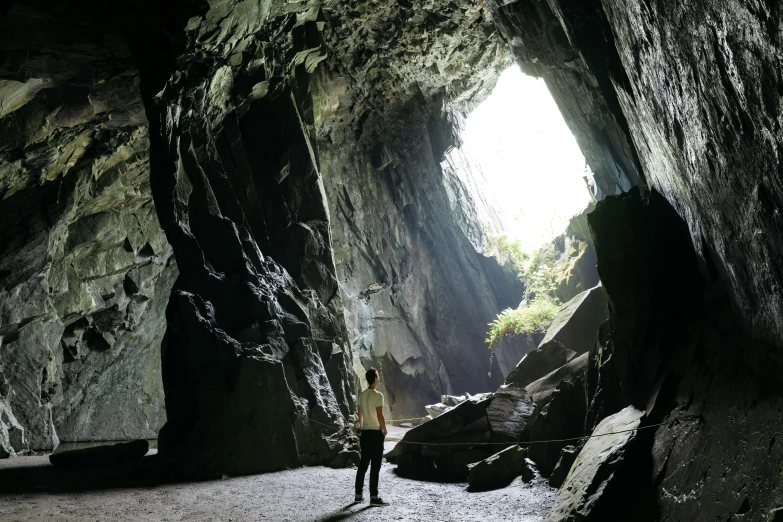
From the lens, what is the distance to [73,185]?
14.2m

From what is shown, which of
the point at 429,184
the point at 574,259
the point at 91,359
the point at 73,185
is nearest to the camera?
the point at 73,185

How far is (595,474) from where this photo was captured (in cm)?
529

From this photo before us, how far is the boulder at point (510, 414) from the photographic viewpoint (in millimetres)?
9641

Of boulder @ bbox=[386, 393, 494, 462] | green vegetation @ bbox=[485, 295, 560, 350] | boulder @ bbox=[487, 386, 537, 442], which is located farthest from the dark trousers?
green vegetation @ bbox=[485, 295, 560, 350]

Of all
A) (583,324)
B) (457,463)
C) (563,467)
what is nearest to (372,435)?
(563,467)

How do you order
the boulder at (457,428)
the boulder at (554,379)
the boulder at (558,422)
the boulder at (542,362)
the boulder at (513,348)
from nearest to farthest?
1. the boulder at (558,422)
2. the boulder at (457,428)
3. the boulder at (554,379)
4. the boulder at (542,362)
5. the boulder at (513,348)

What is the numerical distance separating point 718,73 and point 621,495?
3840mm

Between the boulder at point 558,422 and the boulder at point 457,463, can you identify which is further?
the boulder at point 457,463

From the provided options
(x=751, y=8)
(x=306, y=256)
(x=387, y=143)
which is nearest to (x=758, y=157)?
(x=751, y=8)

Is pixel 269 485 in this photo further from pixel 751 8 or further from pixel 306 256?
pixel 751 8

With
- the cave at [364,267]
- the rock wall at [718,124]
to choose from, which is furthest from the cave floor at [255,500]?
the rock wall at [718,124]

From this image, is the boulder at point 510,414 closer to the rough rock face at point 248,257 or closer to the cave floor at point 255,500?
the cave floor at point 255,500

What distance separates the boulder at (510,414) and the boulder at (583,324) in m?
3.89

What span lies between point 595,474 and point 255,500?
4495mm
